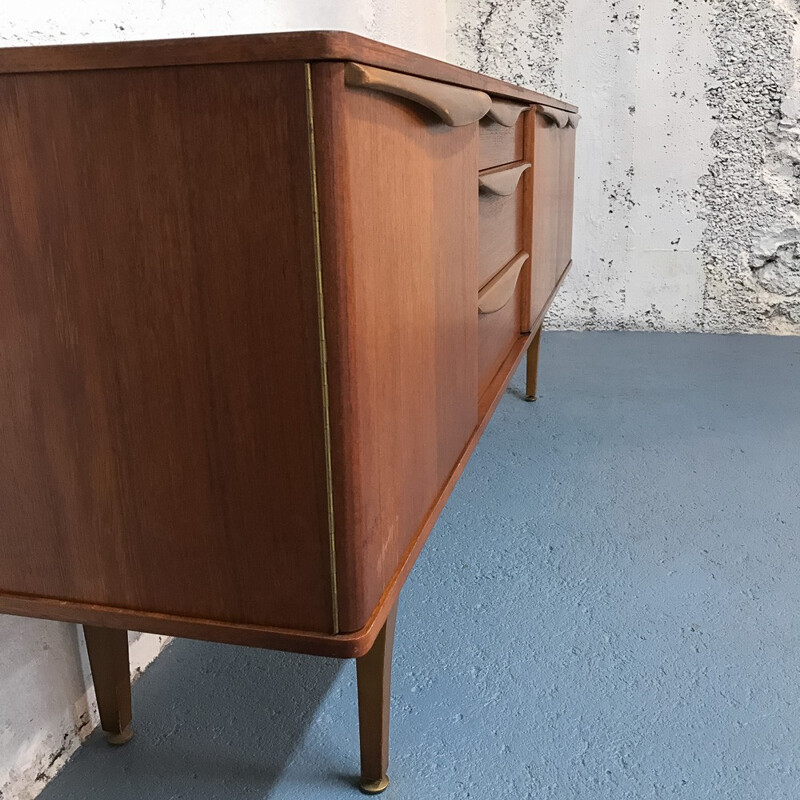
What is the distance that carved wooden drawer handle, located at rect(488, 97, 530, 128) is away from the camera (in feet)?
4.26

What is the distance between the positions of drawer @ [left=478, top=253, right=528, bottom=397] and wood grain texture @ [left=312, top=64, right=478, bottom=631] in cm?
21

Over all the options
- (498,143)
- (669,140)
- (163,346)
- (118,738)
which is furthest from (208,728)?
(669,140)

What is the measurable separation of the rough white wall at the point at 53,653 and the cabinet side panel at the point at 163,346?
29 centimetres

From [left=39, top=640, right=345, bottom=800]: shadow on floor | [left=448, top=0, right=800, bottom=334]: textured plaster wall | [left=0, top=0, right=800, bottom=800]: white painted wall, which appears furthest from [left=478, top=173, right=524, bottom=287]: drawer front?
[left=448, top=0, right=800, bottom=334]: textured plaster wall

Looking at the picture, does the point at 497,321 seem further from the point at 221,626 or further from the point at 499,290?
the point at 221,626

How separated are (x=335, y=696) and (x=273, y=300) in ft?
2.74

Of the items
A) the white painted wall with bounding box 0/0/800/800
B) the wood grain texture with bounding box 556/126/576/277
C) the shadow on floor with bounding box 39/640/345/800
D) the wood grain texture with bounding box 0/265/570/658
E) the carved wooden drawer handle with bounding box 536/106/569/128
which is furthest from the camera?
the white painted wall with bounding box 0/0/800/800

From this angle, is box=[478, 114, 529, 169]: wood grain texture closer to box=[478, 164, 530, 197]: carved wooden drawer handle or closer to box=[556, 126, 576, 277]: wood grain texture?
box=[478, 164, 530, 197]: carved wooden drawer handle

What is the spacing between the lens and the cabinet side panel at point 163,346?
70cm

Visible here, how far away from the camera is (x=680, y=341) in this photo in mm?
3369

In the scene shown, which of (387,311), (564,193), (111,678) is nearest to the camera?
(387,311)

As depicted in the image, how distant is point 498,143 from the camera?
1435 millimetres

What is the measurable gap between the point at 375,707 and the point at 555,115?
4.61 feet

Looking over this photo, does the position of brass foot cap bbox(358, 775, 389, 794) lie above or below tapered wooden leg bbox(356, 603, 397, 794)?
below
